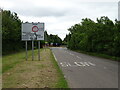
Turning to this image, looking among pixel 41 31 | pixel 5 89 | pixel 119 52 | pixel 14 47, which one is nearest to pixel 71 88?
pixel 5 89

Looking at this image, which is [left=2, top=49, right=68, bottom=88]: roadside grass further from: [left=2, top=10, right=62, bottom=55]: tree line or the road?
[left=2, top=10, right=62, bottom=55]: tree line

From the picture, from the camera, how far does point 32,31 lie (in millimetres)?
24281

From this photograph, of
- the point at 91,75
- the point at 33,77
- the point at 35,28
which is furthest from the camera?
the point at 35,28

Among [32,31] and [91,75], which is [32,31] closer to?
[32,31]

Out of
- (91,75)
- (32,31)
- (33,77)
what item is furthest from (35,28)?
(33,77)

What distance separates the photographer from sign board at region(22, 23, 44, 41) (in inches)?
953

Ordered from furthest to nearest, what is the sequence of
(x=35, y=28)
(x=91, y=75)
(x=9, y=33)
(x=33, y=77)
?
(x=9, y=33) → (x=35, y=28) → (x=91, y=75) → (x=33, y=77)

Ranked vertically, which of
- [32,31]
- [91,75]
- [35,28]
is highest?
[35,28]

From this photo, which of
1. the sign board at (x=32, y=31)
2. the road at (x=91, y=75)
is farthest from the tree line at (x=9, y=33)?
the road at (x=91, y=75)

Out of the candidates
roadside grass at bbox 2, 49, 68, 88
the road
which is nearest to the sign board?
the road

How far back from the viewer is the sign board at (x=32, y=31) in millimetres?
24219

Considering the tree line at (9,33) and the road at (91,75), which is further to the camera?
the tree line at (9,33)

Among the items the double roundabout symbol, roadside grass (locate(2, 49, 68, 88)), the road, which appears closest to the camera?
roadside grass (locate(2, 49, 68, 88))

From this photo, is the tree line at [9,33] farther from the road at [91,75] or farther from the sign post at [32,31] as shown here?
the road at [91,75]
